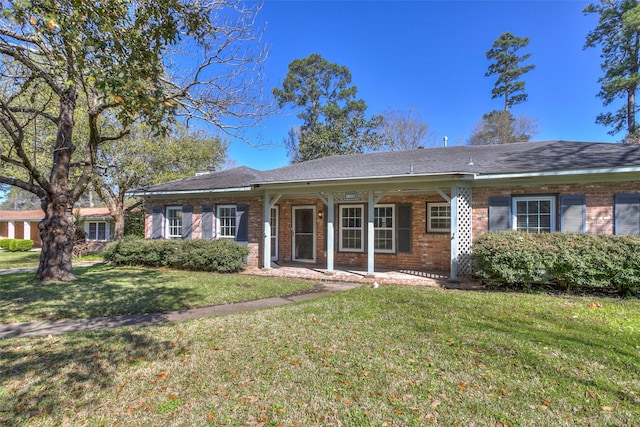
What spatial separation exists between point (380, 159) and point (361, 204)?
6.47 feet

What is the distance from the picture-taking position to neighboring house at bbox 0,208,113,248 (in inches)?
826

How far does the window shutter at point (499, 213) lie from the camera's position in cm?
856

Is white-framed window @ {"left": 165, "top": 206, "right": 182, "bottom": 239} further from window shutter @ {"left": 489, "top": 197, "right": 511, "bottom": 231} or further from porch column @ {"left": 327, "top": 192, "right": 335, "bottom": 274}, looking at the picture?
window shutter @ {"left": 489, "top": 197, "right": 511, "bottom": 231}

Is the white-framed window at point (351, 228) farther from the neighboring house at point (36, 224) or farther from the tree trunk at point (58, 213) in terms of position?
the neighboring house at point (36, 224)

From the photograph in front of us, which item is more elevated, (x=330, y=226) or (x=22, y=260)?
(x=330, y=226)

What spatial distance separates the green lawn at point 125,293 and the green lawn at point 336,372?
4.63ft

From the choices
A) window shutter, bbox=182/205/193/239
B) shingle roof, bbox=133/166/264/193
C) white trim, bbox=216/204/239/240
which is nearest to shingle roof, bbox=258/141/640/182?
shingle roof, bbox=133/166/264/193

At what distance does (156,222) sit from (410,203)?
382 inches

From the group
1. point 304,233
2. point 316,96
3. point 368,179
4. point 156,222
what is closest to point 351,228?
point 304,233

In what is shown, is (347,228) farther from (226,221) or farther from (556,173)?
(556,173)

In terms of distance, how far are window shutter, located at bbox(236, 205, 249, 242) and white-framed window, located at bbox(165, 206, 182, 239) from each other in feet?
9.42

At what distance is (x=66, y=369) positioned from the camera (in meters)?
3.44

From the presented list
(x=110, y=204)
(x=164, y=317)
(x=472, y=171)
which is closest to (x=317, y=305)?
(x=164, y=317)

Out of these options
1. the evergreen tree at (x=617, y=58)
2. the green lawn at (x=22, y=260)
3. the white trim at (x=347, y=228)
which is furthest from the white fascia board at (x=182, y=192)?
the evergreen tree at (x=617, y=58)
